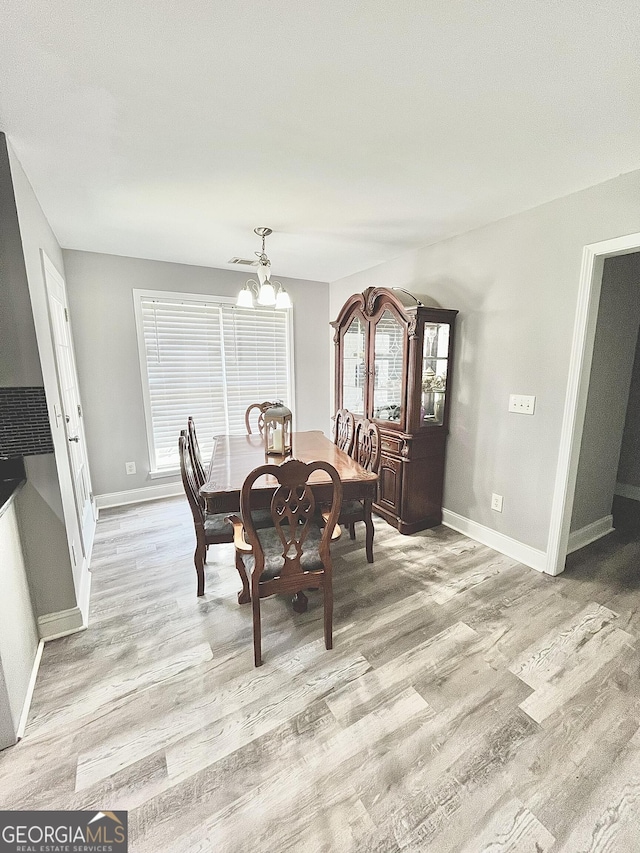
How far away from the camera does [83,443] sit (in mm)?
3117

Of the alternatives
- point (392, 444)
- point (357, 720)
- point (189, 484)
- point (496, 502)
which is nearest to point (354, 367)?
point (392, 444)

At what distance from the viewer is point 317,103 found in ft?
4.28

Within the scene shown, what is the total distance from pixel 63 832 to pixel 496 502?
2.72m

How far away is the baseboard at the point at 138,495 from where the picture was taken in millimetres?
3434

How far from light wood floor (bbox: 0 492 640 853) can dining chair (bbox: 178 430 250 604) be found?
0.20 meters

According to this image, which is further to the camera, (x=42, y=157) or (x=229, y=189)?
(x=229, y=189)

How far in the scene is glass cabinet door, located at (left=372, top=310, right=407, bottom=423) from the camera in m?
2.80

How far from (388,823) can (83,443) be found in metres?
3.30

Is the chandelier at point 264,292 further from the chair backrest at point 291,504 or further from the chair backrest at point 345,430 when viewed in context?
the chair backrest at point 291,504

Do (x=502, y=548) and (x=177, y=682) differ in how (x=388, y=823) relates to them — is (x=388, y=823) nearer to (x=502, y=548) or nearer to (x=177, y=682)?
(x=177, y=682)

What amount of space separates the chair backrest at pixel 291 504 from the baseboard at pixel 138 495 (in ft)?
8.28

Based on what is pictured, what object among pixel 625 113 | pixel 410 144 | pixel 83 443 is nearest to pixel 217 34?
pixel 410 144

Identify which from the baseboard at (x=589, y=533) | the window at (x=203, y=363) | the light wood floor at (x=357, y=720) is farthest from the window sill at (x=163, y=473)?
the baseboard at (x=589, y=533)

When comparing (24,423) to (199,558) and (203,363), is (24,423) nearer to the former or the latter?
(199,558)
